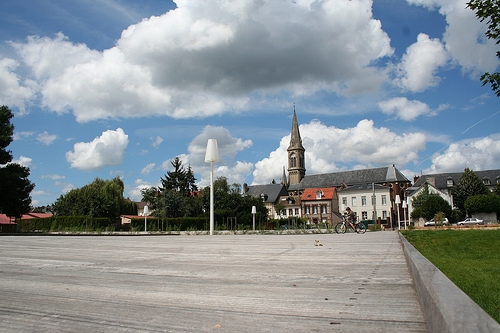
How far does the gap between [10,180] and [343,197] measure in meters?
77.5

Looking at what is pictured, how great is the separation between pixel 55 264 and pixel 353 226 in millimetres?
18123

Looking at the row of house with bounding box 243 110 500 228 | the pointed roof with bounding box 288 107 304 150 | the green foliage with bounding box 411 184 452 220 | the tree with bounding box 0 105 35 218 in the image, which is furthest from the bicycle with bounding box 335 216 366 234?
the pointed roof with bounding box 288 107 304 150

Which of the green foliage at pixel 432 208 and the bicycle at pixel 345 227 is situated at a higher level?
the green foliage at pixel 432 208

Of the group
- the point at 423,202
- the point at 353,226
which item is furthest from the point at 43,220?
the point at 423,202

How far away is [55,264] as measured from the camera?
243 inches

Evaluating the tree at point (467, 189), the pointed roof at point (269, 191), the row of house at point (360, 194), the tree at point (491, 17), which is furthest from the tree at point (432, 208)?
the tree at point (491, 17)

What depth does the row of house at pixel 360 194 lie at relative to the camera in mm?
94438

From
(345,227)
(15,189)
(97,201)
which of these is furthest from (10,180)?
(345,227)

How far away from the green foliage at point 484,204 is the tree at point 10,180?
67.8 metres

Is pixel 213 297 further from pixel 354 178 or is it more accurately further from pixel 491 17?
pixel 354 178

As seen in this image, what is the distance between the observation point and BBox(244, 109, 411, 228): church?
310 ft

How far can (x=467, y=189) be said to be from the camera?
259 ft

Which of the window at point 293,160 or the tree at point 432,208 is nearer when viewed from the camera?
the tree at point 432,208

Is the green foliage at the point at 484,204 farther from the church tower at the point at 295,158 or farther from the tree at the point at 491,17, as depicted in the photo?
the church tower at the point at 295,158
